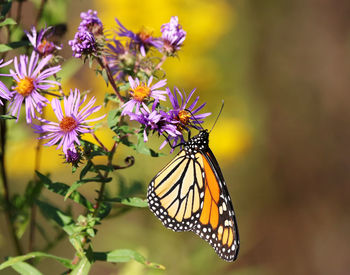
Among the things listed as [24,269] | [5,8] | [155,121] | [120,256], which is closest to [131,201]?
[120,256]

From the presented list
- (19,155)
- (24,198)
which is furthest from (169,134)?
(19,155)

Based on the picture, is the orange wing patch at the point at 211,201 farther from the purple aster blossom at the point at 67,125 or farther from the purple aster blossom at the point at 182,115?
the purple aster blossom at the point at 67,125

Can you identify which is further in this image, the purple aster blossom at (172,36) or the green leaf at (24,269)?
the purple aster blossom at (172,36)

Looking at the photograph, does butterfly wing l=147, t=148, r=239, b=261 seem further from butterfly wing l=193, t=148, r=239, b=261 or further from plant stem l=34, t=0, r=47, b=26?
plant stem l=34, t=0, r=47, b=26

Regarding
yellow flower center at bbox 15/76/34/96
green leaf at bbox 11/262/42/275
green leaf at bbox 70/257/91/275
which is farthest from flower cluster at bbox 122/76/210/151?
green leaf at bbox 11/262/42/275

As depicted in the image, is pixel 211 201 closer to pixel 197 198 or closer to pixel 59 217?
pixel 197 198

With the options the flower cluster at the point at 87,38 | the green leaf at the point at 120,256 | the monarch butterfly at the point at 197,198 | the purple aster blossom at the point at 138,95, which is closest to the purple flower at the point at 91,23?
the flower cluster at the point at 87,38

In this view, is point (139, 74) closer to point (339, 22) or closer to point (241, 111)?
point (241, 111)
